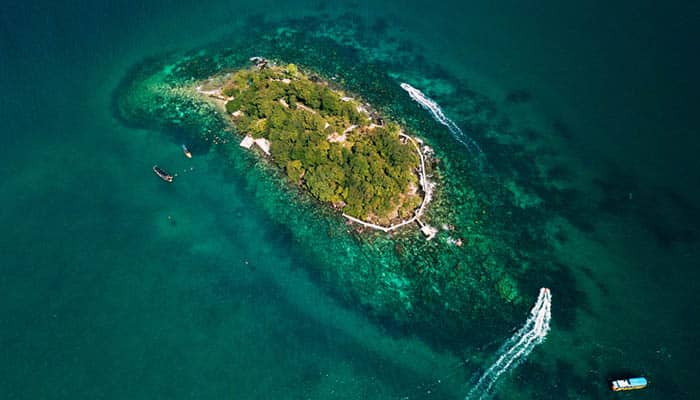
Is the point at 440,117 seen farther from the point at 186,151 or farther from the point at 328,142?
the point at 186,151

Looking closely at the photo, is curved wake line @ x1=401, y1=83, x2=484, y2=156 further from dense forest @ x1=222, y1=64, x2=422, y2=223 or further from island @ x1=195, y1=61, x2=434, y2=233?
dense forest @ x1=222, y1=64, x2=422, y2=223

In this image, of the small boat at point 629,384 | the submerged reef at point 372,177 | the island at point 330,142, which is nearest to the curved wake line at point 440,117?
the submerged reef at point 372,177

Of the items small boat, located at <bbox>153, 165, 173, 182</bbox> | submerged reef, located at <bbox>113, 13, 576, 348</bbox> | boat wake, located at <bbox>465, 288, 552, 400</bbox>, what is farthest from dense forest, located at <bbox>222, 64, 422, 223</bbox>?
boat wake, located at <bbox>465, 288, 552, 400</bbox>

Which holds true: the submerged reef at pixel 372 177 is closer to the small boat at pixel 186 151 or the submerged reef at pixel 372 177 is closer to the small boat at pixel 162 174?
the small boat at pixel 186 151

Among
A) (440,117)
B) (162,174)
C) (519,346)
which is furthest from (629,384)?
(162,174)

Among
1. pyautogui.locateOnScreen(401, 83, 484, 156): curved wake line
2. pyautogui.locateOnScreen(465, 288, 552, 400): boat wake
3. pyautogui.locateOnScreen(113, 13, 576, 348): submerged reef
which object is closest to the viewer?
pyautogui.locateOnScreen(465, 288, 552, 400): boat wake

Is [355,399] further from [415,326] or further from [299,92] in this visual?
[299,92]
